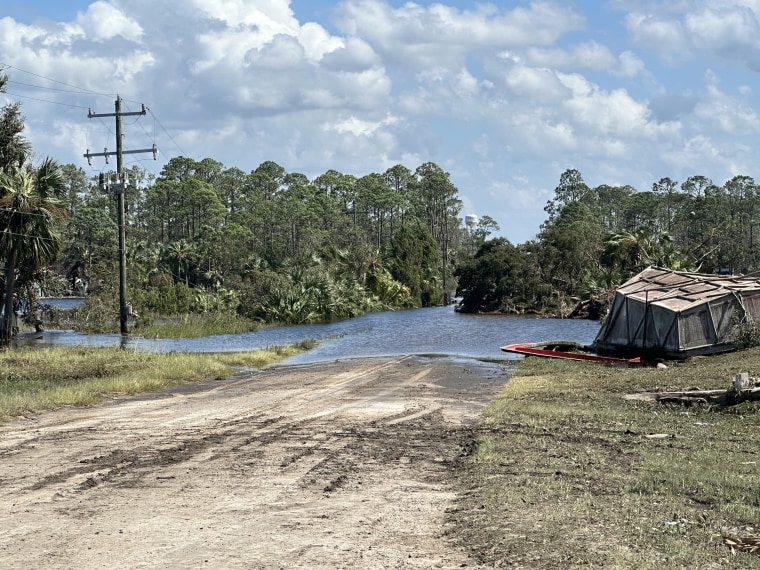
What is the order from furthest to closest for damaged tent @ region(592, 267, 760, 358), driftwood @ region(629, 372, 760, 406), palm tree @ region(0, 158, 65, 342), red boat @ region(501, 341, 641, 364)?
palm tree @ region(0, 158, 65, 342) < red boat @ region(501, 341, 641, 364) < damaged tent @ region(592, 267, 760, 358) < driftwood @ region(629, 372, 760, 406)

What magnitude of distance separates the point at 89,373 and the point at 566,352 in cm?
1617

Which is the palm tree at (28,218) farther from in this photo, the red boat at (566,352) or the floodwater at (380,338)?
the red boat at (566,352)

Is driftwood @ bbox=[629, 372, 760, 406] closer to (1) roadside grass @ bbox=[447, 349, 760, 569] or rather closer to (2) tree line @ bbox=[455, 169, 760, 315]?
(1) roadside grass @ bbox=[447, 349, 760, 569]

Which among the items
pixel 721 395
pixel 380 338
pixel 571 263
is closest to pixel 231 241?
pixel 571 263

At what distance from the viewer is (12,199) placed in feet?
113

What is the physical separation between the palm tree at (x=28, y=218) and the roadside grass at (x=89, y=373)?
5.56 metres

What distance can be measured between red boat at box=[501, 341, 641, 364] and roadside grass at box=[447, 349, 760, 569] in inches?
428

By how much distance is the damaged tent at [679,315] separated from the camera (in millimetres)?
27781

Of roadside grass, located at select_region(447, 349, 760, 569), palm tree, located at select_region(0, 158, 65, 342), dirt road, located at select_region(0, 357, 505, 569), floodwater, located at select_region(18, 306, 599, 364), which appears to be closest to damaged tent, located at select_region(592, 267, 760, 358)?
floodwater, located at select_region(18, 306, 599, 364)

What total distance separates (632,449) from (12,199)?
95.2 ft

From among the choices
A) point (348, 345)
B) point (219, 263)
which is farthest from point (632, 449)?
point (219, 263)

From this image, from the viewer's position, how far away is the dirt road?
24.6ft

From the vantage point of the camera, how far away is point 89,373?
2538cm

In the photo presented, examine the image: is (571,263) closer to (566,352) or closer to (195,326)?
(195,326)
